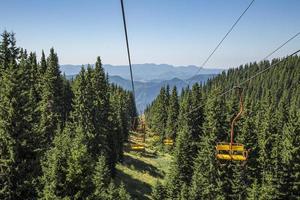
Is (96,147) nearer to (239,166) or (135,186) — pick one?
(135,186)

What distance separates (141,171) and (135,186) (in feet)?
30.5

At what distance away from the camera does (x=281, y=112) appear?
72375mm

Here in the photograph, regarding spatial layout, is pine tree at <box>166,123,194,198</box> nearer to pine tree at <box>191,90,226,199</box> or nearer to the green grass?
pine tree at <box>191,90,226,199</box>

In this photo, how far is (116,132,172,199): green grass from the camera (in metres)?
59.9

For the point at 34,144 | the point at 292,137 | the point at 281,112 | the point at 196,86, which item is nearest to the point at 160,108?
the point at 196,86

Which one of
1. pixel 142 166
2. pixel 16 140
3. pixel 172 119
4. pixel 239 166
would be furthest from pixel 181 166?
pixel 172 119

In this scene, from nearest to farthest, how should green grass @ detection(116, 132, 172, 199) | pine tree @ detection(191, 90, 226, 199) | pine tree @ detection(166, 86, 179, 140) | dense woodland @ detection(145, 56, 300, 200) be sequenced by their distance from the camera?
dense woodland @ detection(145, 56, 300, 200) → pine tree @ detection(191, 90, 226, 199) → green grass @ detection(116, 132, 172, 199) → pine tree @ detection(166, 86, 179, 140)

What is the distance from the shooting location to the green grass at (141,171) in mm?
59875

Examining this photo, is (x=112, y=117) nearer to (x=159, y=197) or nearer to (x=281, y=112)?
(x=159, y=197)

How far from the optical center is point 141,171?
69.9 m

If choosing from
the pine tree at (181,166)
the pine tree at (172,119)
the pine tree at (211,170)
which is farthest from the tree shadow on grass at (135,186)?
the pine tree at (172,119)

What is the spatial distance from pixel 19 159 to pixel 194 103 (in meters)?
59.5

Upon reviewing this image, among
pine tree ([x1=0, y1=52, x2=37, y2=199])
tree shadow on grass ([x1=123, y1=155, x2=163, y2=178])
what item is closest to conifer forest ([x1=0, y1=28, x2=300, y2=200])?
pine tree ([x1=0, y1=52, x2=37, y2=199])

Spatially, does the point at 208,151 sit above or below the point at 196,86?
below
